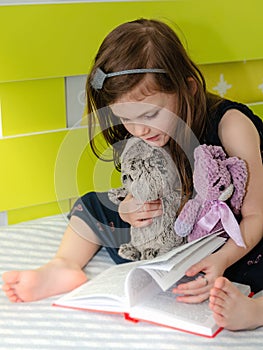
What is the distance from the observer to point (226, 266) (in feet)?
4.02

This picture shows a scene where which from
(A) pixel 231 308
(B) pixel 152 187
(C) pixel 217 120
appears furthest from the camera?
(C) pixel 217 120

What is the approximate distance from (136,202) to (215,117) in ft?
0.76

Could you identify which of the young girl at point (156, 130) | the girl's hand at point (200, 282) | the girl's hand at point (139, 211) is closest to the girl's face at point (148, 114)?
the young girl at point (156, 130)

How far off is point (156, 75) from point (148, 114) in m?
0.07

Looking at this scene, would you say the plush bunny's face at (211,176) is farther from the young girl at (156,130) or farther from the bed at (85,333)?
the bed at (85,333)

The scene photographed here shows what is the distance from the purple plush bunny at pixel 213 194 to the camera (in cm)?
124

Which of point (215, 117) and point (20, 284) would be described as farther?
point (215, 117)

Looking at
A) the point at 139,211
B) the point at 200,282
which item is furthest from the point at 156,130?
the point at 200,282

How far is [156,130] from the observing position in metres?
1.25

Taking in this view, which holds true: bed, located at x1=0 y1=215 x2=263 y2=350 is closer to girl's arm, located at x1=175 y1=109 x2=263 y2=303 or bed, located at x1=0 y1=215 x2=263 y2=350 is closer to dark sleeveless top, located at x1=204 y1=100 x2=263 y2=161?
girl's arm, located at x1=175 y1=109 x2=263 y2=303

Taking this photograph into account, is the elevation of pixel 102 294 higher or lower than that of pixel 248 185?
lower

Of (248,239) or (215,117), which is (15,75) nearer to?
(215,117)

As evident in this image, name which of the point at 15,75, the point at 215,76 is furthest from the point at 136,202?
the point at 215,76

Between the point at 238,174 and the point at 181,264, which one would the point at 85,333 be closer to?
the point at 181,264
